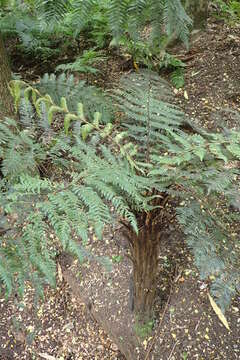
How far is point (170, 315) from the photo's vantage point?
6.26ft

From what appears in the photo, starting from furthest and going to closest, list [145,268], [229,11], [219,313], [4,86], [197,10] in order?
[229,11]
[197,10]
[4,86]
[219,313]
[145,268]

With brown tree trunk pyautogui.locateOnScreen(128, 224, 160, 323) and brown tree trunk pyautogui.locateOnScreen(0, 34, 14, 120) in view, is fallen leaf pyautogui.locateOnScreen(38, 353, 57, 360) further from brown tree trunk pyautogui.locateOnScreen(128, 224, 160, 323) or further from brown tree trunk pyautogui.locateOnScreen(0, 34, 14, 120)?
Result: brown tree trunk pyautogui.locateOnScreen(0, 34, 14, 120)

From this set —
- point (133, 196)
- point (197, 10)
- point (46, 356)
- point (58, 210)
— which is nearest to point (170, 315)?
point (46, 356)

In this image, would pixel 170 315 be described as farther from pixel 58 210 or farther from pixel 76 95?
pixel 76 95

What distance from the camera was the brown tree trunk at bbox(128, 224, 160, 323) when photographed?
1.48 m

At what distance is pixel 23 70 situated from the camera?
3.35 m

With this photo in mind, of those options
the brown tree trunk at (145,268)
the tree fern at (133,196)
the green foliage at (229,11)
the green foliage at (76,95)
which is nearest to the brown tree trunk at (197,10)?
the green foliage at (229,11)

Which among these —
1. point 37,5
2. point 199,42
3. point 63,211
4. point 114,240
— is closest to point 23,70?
point 199,42

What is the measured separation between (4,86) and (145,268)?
151 cm

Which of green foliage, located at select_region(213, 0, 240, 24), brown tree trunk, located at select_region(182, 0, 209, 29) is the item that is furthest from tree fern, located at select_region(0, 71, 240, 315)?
green foliage, located at select_region(213, 0, 240, 24)

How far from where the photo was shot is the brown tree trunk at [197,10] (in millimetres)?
2898

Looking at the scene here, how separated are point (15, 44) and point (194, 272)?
8.92 feet

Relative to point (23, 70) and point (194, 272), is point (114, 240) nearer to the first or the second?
point (194, 272)

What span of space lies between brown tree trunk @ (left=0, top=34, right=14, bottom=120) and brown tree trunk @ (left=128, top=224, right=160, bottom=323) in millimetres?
1355
